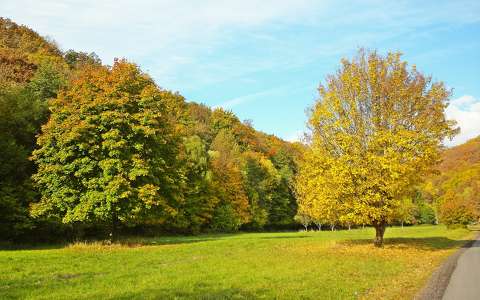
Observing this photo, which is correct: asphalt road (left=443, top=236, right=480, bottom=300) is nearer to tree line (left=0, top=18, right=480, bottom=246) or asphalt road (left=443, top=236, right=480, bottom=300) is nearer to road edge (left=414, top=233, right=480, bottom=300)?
road edge (left=414, top=233, right=480, bottom=300)

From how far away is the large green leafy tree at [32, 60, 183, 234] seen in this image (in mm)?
34875

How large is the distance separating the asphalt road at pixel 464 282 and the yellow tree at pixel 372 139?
23.7 ft

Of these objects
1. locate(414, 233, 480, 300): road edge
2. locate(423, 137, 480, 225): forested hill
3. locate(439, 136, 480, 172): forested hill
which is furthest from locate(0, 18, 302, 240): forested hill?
locate(439, 136, 480, 172): forested hill

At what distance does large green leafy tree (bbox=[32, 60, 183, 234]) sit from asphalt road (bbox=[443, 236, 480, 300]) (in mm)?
23566

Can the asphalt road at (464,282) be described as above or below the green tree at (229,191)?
below

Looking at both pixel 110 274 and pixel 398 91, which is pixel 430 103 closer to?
pixel 398 91

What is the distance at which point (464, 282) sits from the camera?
16.5 meters

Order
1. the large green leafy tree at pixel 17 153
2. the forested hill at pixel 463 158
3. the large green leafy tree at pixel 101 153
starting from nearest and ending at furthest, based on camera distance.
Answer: the large green leafy tree at pixel 101 153, the large green leafy tree at pixel 17 153, the forested hill at pixel 463 158

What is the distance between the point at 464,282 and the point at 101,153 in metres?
28.9

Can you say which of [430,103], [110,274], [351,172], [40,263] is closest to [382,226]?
[351,172]

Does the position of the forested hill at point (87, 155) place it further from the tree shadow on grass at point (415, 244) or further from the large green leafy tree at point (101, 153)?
the tree shadow on grass at point (415, 244)

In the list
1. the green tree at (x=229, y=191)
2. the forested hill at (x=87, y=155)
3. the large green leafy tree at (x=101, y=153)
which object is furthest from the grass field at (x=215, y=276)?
the green tree at (x=229, y=191)

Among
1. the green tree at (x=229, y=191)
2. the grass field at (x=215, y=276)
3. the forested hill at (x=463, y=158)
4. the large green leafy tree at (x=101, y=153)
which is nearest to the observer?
the grass field at (x=215, y=276)

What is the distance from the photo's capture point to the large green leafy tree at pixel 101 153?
34.9m
